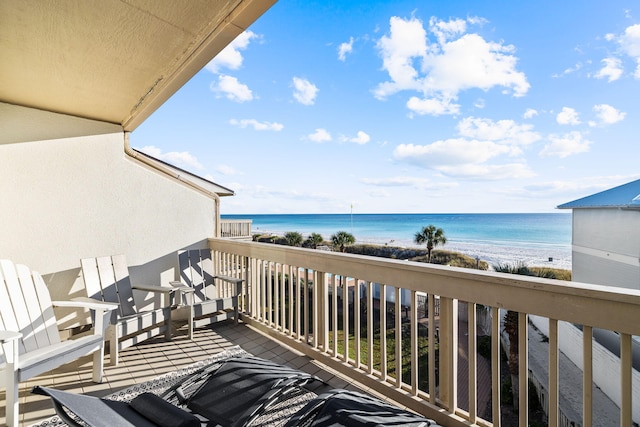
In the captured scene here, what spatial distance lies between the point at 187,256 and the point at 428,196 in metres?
45.7

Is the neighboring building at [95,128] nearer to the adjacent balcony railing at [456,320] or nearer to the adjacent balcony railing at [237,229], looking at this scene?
the adjacent balcony railing at [456,320]

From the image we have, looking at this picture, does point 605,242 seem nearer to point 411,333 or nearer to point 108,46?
point 411,333

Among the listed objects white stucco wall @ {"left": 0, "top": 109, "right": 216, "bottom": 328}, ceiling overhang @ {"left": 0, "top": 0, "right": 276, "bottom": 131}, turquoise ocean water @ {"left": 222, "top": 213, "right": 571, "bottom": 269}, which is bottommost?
turquoise ocean water @ {"left": 222, "top": 213, "right": 571, "bottom": 269}

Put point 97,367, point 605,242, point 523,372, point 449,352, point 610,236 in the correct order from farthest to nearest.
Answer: point 605,242 → point 610,236 → point 97,367 → point 449,352 → point 523,372

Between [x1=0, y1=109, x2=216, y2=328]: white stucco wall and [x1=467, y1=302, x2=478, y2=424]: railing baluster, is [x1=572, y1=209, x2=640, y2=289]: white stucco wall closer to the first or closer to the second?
[x1=467, y1=302, x2=478, y2=424]: railing baluster

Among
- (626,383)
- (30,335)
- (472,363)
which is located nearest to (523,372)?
(472,363)

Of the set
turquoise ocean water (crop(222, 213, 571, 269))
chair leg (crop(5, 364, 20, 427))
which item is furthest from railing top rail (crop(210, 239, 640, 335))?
turquoise ocean water (crop(222, 213, 571, 269))

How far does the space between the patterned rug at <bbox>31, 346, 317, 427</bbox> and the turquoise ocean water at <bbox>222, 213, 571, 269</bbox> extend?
27.6m

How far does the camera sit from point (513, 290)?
1.82 meters

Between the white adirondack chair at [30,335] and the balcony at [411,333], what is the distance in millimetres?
362

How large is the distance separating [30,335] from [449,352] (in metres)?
3.39

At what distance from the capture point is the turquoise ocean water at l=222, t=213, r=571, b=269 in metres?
28.7

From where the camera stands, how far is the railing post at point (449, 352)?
2.15 m

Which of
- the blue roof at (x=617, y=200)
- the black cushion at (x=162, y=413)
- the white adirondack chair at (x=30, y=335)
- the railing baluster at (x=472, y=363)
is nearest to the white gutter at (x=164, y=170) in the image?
the white adirondack chair at (x=30, y=335)
